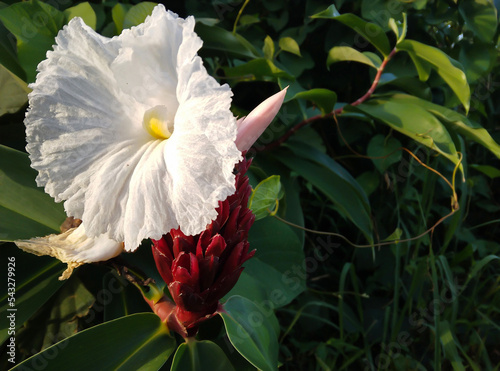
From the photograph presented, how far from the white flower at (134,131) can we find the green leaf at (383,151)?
950mm

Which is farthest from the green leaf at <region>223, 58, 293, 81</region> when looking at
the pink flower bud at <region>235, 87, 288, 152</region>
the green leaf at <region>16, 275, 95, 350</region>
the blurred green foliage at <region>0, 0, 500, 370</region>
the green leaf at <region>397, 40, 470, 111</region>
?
the green leaf at <region>16, 275, 95, 350</region>

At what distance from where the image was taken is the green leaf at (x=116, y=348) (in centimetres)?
59

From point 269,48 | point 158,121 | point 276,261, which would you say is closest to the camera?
point 158,121

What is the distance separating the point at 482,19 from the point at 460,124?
49 cm

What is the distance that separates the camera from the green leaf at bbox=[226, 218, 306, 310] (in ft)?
2.91

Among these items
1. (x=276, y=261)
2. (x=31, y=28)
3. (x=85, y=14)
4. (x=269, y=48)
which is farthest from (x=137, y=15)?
(x=276, y=261)

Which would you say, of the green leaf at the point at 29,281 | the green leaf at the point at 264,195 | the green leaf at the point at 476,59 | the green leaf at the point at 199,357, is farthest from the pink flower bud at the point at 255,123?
the green leaf at the point at 476,59

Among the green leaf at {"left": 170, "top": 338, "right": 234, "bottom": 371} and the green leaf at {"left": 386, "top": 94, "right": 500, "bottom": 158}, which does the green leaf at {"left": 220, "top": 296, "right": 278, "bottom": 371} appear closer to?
the green leaf at {"left": 170, "top": 338, "right": 234, "bottom": 371}

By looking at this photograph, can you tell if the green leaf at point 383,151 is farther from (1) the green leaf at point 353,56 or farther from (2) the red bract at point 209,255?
(2) the red bract at point 209,255

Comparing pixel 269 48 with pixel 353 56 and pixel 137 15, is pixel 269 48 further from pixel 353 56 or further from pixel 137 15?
pixel 137 15

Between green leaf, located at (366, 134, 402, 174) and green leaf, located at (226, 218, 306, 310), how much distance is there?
0.52 meters

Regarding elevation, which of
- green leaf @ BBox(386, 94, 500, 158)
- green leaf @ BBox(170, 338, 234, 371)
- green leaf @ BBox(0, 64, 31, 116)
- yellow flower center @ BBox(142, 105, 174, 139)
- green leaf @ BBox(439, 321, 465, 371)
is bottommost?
green leaf @ BBox(439, 321, 465, 371)

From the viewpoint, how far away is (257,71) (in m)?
1.03

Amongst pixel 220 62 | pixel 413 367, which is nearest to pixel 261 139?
pixel 220 62
